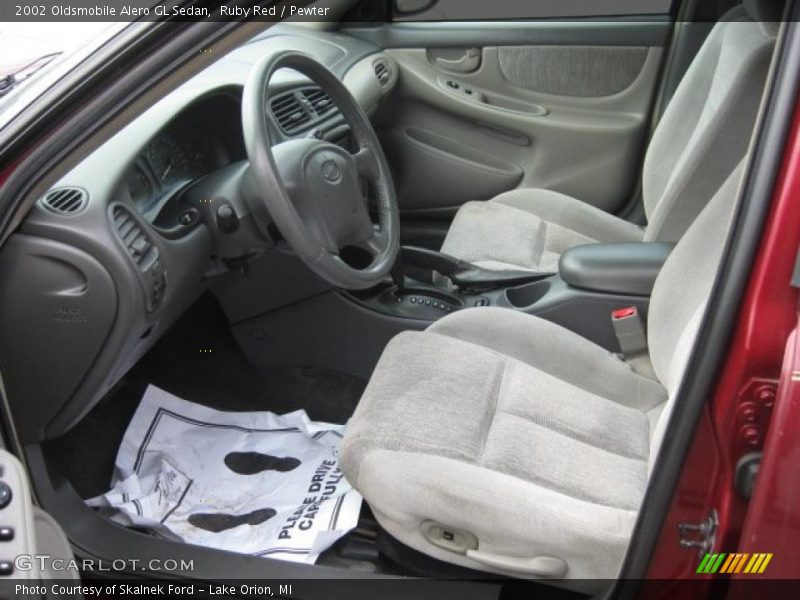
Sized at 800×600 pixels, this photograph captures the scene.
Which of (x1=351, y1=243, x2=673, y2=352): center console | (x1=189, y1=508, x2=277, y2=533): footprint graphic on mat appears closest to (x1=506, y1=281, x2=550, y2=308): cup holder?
(x1=351, y1=243, x2=673, y2=352): center console

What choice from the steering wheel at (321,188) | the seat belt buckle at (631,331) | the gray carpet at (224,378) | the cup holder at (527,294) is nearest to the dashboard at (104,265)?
the steering wheel at (321,188)

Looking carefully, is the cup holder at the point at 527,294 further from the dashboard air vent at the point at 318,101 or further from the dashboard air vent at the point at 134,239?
the dashboard air vent at the point at 134,239

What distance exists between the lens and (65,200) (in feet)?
4.58

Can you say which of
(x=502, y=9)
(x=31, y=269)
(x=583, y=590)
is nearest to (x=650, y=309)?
(x=583, y=590)

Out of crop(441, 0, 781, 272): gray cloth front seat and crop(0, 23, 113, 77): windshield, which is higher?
crop(0, 23, 113, 77): windshield

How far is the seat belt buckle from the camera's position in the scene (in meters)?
1.65

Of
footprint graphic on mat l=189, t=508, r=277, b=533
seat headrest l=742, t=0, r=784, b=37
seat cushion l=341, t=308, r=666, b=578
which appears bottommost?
footprint graphic on mat l=189, t=508, r=277, b=533

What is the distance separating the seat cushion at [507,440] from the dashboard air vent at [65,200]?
526 mm

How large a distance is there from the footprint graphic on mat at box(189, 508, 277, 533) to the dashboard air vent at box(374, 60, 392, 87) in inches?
51.6

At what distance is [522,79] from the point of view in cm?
261

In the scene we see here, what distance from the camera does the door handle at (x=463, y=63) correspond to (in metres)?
2.62

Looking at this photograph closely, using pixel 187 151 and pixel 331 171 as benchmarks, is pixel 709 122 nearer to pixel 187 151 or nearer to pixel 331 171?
pixel 331 171

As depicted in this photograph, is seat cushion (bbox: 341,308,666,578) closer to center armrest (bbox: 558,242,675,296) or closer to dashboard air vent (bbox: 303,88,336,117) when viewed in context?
center armrest (bbox: 558,242,675,296)

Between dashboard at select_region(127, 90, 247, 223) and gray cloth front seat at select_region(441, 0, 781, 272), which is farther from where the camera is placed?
dashboard at select_region(127, 90, 247, 223)
